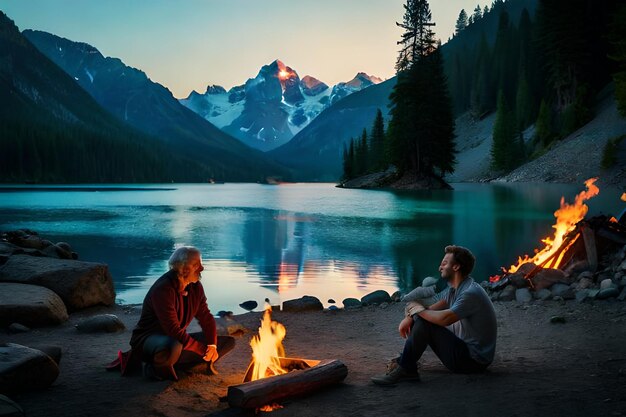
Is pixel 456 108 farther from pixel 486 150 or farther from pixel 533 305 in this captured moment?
pixel 533 305

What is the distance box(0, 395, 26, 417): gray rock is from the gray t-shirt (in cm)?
516

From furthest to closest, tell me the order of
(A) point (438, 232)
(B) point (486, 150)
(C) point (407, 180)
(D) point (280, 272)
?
(B) point (486, 150)
(C) point (407, 180)
(A) point (438, 232)
(D) point (280, 272)

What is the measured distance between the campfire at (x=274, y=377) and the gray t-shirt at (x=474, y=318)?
175 cm

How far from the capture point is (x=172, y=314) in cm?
716

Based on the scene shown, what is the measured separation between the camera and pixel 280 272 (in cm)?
2230

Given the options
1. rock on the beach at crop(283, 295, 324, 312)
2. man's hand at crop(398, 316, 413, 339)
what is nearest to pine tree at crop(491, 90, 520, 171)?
rock on the beach at crop(283, 295, 324, 312)

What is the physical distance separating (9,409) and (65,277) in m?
8.19

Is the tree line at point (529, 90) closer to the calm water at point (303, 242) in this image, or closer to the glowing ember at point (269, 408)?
the calm water at point (303, 242)

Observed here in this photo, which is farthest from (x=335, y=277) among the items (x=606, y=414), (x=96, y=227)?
(x=96, y=227)

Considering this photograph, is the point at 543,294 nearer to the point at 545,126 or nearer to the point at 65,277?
the point at 65,277

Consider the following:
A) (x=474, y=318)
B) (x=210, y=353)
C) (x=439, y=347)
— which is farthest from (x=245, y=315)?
(x=474, y=318)

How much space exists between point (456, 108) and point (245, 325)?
152500mm

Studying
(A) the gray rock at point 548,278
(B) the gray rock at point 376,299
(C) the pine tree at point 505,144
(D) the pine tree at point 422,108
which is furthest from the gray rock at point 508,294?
(C) the pine tree at point 505,144

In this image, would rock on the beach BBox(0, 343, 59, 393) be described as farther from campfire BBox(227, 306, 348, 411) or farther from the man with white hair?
campfire BBox(227, 306, 348, 411)
